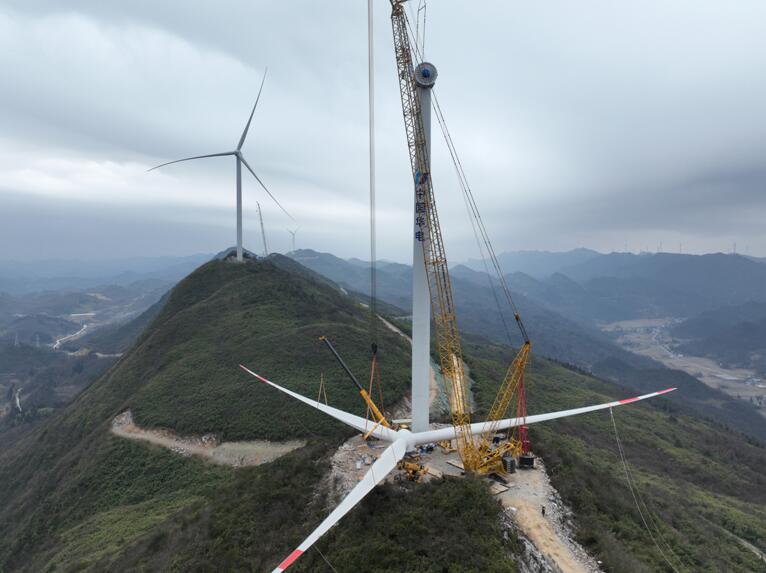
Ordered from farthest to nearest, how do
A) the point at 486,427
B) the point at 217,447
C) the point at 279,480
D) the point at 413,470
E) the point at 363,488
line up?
the point at 217,447 → the point at 486,427 → the point at 279,480 → the point at 413,470 → the point at 363,488

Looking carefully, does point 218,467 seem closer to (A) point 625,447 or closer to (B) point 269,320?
(B) point 269,320

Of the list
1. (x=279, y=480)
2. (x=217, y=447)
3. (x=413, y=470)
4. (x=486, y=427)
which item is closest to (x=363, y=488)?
(x=413, y=470)

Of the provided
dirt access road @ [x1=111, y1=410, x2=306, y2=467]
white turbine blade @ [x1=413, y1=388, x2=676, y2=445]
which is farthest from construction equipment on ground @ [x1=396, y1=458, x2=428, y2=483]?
dirt access road @ [x1=111, y1=410, x2=306, y2=467]

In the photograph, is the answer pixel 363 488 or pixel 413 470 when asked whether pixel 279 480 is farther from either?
pixel 363 488

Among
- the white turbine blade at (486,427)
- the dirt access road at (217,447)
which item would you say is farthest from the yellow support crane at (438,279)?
the dirt access road at (217,447)

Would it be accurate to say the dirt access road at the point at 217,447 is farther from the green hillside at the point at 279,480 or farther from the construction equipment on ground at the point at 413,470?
the construction equipment on ground at the point at 413,470
